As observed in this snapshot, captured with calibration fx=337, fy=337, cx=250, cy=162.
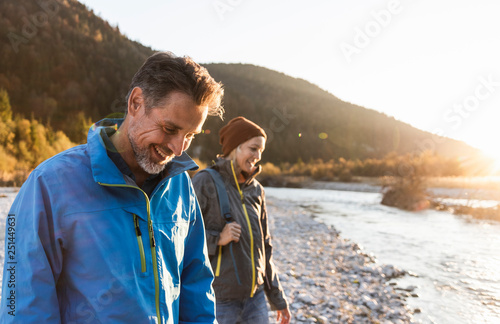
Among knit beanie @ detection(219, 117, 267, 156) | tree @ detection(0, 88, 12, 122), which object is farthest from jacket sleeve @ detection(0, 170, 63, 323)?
tree @ detection(0, 88, 12, 122)

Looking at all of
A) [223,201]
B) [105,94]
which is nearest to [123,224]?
[223,201]

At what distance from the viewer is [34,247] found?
996mm

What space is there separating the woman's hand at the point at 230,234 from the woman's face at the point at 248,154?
48 centimetres

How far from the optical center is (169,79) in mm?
1321

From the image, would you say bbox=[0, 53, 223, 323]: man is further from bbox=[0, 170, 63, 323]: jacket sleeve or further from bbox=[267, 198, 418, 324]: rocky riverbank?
bbox=[267, 198, 418, 324]: rocky riverbank

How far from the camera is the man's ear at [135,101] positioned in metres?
1.36

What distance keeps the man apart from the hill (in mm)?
1713

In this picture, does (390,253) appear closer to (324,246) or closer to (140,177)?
(324,246)

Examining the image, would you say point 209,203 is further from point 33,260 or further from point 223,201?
point 33,260

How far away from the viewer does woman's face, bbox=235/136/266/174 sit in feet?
8.71

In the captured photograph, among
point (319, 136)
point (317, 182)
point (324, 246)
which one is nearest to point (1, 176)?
point (324, 246)

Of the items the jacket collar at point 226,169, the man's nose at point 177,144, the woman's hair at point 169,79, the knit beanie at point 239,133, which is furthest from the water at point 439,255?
the woman's hair at point 169,79

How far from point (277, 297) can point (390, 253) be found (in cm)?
730

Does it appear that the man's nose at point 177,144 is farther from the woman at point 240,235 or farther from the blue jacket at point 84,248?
the woman at point 240,235
